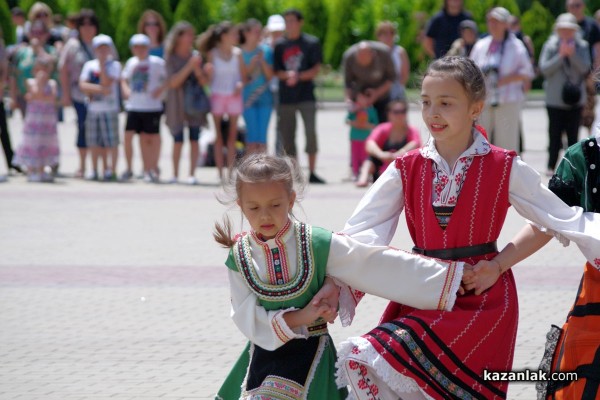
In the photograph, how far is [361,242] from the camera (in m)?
4.27

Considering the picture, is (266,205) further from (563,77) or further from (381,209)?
(563,77)

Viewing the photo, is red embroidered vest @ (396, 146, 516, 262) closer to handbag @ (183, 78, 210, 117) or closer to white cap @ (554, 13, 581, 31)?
handbag @ (183, 78, 210, 117)

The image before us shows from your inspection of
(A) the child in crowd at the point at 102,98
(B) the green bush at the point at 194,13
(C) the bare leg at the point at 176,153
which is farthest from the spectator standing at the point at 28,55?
(B) the green bush at the point at 194,13

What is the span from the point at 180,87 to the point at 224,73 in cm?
53

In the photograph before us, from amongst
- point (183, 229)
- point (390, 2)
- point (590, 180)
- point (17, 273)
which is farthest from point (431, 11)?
point (590, 180)

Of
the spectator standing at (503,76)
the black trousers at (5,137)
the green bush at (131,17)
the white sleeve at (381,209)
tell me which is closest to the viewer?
the white sleeve at (381,209)

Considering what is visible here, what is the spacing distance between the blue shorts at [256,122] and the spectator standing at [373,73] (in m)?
1.06

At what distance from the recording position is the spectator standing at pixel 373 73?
13.7 m

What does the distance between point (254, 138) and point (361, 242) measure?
32.1 ft

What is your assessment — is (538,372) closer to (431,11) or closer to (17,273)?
(17,273)

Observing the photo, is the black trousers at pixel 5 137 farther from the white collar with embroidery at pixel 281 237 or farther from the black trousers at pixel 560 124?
the white collar with embroidery at pixel 281 237

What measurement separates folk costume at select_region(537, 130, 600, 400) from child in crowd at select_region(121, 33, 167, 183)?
9742mm

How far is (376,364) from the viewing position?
3.93 metres

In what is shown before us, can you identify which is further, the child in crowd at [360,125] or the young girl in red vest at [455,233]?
the child in crowd at [360,125]
